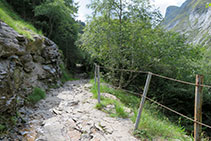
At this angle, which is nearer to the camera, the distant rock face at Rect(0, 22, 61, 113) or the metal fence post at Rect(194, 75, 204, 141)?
the metal fence post at Rect(194, 75, 204, 141)

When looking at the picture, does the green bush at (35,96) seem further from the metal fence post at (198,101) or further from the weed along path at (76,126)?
the metal fence post at (198,101)

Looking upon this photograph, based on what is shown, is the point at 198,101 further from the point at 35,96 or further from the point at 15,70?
the point at 35,96

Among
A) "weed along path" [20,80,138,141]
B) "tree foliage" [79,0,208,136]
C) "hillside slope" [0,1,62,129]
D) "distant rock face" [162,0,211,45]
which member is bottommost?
"weed along path" [20,80,138,141]

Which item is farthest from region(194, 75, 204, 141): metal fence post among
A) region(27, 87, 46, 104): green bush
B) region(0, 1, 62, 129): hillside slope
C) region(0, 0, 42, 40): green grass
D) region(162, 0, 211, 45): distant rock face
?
region(0, 0, 42, 40): green grass

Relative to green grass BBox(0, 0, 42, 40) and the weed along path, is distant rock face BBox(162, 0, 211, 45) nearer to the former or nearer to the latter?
the weed along path

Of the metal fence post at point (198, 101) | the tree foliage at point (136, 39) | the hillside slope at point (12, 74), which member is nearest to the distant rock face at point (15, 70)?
the hillside slope at point (12, 74)

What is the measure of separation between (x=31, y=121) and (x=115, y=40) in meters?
5.52

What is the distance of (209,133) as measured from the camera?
24.7 feet

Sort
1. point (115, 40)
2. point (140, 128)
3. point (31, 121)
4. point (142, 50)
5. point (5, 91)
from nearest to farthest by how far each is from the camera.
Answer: point (140, 128) → point (5, 91) → point (31, 121) → point (142, 50) → point (115, 40)

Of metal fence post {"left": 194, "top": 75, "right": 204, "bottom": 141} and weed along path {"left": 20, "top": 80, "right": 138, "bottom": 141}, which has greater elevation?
metal fence post {"left": 194, "top": 75, "right": 204, "bottom": 141}

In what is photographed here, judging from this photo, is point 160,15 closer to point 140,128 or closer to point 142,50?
point 142,50

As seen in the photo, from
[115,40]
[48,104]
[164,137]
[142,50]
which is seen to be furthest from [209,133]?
[48,104]

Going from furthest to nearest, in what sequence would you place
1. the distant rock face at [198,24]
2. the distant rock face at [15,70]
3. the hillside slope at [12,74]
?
the distant rock face at [198,24] → the distant rock face at [15,70] → the hillside slope at [12,74]

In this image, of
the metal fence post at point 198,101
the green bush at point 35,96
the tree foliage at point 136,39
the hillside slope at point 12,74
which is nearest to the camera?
the metal fence post at point 198,101
